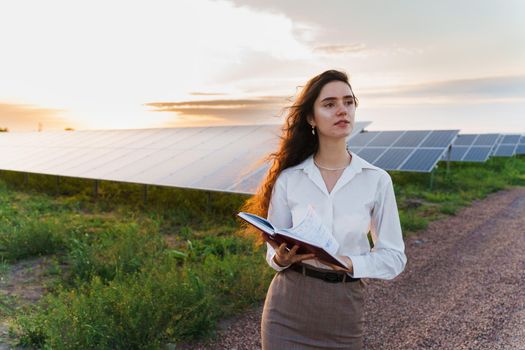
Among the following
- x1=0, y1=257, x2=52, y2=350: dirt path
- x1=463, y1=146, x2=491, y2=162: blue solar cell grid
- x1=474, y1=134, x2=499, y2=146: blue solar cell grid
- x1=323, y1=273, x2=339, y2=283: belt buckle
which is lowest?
x1=0, y1=257, x2=52, y2=350: dirt path

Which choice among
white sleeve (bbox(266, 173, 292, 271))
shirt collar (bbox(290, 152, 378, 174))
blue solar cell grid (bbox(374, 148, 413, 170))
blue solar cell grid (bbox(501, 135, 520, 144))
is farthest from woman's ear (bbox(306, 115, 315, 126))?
blue solar cell grid (bbox(501, 135, 520, 144))

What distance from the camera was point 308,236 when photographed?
74.5 inches

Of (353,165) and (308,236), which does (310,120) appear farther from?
(308,236)

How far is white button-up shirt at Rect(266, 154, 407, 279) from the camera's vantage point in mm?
2076

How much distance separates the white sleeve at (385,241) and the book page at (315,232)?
16 cm

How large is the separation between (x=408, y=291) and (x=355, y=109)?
381 centimetres

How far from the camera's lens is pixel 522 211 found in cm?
1077

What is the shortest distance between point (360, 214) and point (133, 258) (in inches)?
160

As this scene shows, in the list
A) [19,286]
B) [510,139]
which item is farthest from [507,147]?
[19,286]

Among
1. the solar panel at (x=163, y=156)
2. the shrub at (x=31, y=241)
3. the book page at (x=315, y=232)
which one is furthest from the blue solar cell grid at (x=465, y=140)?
the book page at (x=315, y=232)

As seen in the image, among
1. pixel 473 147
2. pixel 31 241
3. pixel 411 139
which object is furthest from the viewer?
pixel 473 147

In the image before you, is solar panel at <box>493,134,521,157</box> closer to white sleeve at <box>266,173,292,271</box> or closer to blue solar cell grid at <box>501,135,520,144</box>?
blue solar cell grid at <box>501,135,520,144</box>

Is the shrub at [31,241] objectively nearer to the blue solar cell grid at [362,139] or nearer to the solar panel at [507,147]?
the blue solar cell grid at [362,139]

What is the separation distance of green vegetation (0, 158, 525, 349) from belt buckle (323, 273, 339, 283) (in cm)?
208
